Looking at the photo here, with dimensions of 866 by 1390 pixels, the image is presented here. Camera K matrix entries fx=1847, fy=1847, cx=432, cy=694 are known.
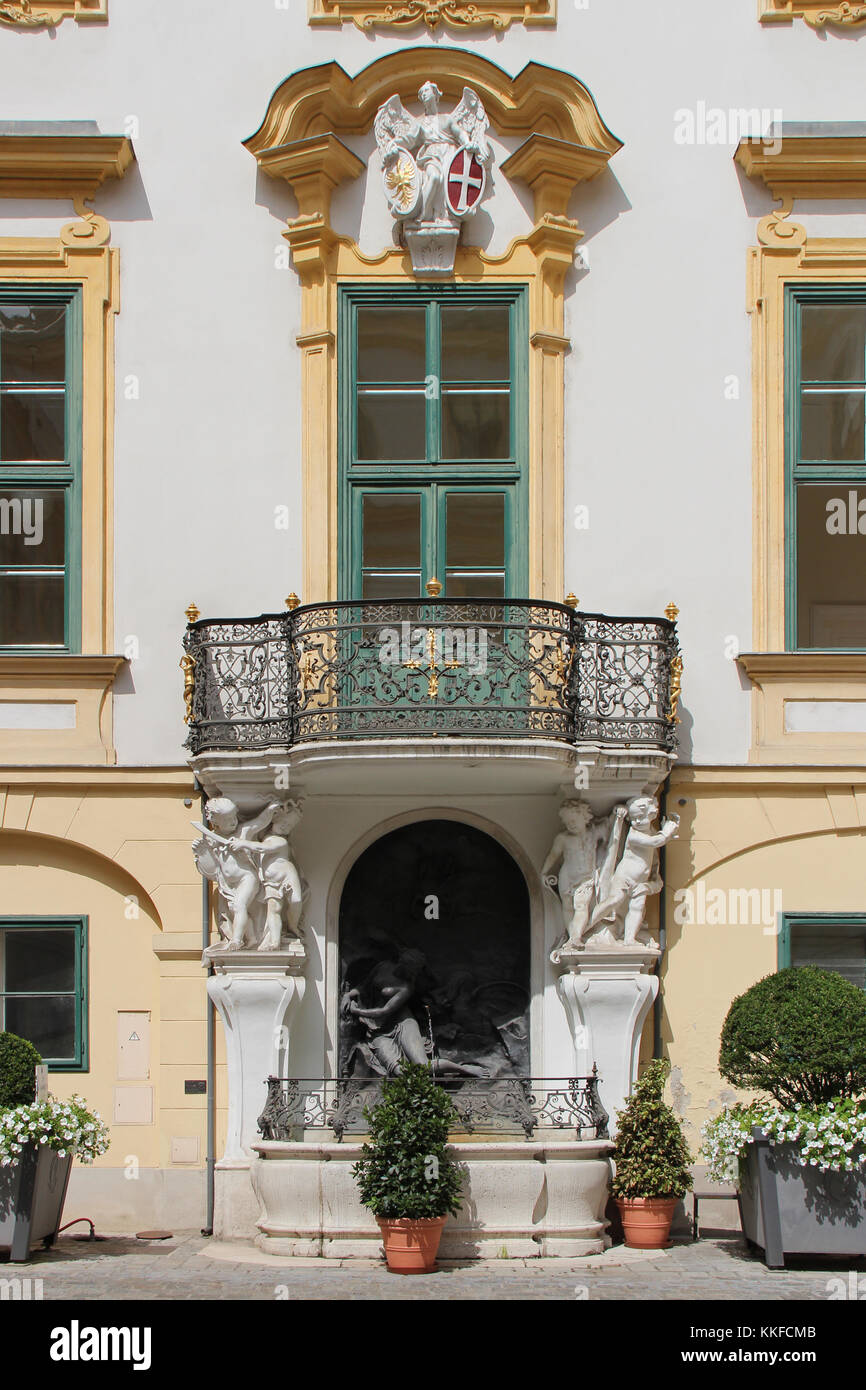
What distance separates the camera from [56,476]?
14.3 m

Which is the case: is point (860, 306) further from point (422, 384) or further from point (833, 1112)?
point (833, 1112)

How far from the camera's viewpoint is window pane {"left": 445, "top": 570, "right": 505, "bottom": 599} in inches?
559

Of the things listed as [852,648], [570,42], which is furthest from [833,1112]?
[570,42]

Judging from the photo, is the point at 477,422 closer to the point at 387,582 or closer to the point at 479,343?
the point at 479,343

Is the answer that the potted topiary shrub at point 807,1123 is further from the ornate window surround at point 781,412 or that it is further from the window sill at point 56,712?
the window sill at point 56,712

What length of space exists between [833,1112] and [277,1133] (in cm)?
375

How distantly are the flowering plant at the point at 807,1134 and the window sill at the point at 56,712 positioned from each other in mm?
5365

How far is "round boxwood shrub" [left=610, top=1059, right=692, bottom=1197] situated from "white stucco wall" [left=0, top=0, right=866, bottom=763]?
111 inches

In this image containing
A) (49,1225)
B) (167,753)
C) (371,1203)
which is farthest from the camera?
(167,753)

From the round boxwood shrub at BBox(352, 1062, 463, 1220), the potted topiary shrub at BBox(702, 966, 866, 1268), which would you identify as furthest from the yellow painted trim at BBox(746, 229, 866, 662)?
the round boxwood shrub at BBox(352, 1062, 463, 1220)

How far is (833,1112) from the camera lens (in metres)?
11.8

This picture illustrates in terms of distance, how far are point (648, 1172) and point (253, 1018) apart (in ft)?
9.93

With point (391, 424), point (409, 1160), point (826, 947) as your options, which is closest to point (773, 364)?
point (391, 424)

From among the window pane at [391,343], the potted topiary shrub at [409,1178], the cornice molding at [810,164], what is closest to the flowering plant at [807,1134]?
the potted topiary shrub at [409,1178]
